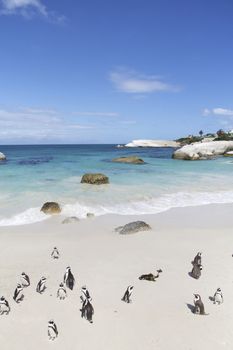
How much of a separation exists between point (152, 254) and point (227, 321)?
5331 millimetres

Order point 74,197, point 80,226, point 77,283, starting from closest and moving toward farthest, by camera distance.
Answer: point 77,283 < point 80,226 < point 74,197

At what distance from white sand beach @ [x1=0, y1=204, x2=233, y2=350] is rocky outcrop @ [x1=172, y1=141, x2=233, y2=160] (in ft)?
174

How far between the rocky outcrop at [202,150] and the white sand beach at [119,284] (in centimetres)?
5314

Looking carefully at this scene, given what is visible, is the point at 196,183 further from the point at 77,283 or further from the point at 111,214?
the point at 77,283

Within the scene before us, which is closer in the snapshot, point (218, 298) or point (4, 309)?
point (4, 309)

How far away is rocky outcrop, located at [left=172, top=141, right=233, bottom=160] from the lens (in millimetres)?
71688

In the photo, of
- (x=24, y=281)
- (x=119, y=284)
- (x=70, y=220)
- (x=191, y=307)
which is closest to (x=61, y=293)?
(x=24, y=281)

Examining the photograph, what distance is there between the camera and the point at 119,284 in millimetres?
11625

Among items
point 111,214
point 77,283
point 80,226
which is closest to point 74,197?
point 111,214

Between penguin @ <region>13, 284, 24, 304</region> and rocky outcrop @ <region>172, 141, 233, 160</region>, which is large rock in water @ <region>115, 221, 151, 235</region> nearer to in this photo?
penguin @ <region>13, 284, 24, 304</region>

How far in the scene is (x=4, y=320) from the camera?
31.2 ft

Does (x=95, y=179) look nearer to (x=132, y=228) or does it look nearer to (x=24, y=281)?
(x=132, y=228)

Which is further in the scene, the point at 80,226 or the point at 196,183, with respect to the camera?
the point at 196,183

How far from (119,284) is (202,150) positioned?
226 ft
